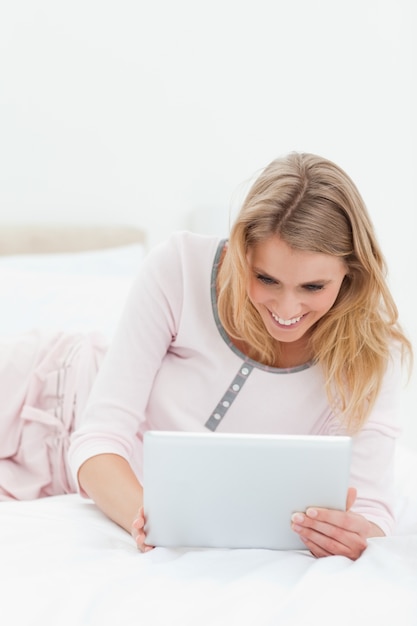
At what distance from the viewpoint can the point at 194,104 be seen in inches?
115

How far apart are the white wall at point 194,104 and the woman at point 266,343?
50.2 inches

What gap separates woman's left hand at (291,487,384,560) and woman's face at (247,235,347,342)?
1.03ft

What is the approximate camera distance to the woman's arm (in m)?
1.41

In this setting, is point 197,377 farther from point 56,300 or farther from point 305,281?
point 56,300

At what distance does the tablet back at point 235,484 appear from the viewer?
1.16 meters

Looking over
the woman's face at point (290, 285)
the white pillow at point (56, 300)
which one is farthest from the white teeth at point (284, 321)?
the white pillow at point (56, 300)

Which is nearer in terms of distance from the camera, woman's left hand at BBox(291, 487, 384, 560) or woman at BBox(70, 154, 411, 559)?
woman's left hand at BBox(291, 487, 384, 560)

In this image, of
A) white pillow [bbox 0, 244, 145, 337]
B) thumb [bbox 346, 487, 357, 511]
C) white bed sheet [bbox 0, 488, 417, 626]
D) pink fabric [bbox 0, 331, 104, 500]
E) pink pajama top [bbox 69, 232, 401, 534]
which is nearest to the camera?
white bed sheet [bbox 0, 488, 417, 626]

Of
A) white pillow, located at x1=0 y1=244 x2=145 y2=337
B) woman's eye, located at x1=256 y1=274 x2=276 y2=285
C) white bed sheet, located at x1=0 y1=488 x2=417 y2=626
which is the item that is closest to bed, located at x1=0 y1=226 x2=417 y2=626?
white bed sheet, located at x1=0 y1=488 x2=417 y2=626

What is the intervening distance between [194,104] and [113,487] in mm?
1781

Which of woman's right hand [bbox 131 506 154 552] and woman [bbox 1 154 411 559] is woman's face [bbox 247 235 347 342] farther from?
woman's right hand [bbox 131 506 154 552]

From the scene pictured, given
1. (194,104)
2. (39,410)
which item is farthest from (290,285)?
(194,104)

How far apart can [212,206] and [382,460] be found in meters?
1.54

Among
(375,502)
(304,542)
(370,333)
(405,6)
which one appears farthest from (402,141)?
(304,542)
